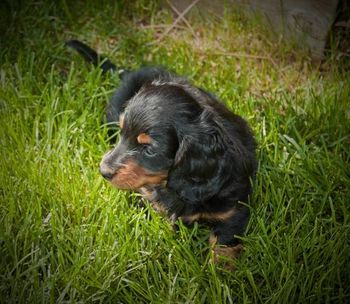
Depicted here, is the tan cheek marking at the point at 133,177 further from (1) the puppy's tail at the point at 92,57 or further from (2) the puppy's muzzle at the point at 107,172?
(1) the puppy's tail at the point at 92,57

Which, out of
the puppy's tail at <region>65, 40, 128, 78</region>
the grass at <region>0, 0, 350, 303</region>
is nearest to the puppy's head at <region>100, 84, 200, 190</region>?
the grass at <region>0, 0, 350, 303</region>

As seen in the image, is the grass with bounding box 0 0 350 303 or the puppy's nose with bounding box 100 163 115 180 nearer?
the grass with bounding box 0 0 350 303

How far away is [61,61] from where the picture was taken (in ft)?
14.1

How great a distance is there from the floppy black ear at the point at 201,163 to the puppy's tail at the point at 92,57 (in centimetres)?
128

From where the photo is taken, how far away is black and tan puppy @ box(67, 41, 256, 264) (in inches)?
108

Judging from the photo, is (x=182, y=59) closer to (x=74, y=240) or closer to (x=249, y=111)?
(x=249, y=111)

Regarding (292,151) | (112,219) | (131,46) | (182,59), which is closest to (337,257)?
(292,151)

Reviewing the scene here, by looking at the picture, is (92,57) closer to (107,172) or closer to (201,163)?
(107,172)

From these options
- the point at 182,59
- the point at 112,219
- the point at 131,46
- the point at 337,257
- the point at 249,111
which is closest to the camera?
the point at 337,257

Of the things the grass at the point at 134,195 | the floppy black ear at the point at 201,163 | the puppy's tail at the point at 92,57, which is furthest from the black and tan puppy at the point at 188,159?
the puppy's tail at the point at 92,57

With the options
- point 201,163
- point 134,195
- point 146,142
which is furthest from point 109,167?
point 201,163

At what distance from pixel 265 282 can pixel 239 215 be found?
37 centimetres

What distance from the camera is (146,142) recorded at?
2.79 m

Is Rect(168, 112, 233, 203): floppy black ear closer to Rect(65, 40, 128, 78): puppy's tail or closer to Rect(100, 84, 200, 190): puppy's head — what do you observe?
Rect(100, 84, 200, 190): puppy's head
